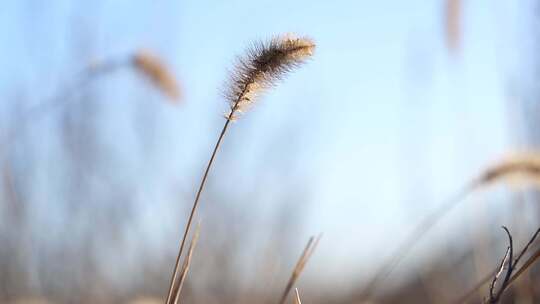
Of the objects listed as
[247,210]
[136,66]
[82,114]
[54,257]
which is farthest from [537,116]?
[54,257]

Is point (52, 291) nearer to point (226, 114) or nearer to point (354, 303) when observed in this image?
point (354, 303)

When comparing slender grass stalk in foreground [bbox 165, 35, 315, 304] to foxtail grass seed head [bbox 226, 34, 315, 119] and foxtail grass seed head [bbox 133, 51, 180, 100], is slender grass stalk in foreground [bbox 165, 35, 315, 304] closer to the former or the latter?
foxtail grass seed head [bbox 226, 34, 315, 119]

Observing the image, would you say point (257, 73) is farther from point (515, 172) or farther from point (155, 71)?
point (155, 71)

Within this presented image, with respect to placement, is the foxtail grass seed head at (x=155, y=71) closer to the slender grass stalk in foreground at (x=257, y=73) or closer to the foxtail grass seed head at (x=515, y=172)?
the foxtail grass seed head at (x=515, y=172)

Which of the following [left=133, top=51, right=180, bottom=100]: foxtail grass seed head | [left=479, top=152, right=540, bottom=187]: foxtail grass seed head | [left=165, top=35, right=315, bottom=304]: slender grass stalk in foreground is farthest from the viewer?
[left=133, top=51, right=180, bottom=100]: foxtail grass seed head

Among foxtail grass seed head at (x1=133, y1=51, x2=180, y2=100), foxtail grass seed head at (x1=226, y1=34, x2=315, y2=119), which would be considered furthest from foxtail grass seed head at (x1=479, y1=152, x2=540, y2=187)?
foxtail grass seed head at (x1=133, y1=51, x2=180, y2=100)

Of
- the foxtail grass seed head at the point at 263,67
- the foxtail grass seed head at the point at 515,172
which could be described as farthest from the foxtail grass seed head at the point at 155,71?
the foxtail grass seed head at the point at 263,67
